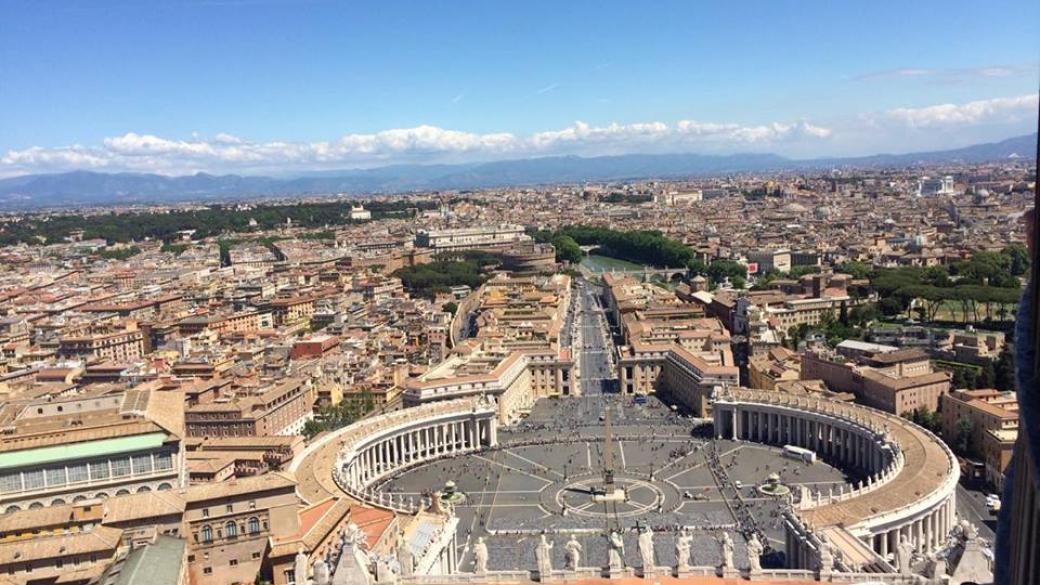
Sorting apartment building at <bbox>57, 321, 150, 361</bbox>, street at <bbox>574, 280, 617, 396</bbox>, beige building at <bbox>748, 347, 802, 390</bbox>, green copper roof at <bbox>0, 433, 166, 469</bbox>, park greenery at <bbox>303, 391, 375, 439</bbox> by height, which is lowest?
street at <bbox>574, 280, 617, 396</bbox>

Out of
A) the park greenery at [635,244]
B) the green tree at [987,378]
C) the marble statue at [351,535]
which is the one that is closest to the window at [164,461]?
the marble statue at [351,535]

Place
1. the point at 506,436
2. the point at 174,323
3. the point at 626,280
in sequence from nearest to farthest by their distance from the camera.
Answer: the point at 506,436 < the point at 174,323 < the point at 626,280

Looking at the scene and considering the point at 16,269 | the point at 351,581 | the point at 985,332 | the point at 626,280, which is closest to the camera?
the point at 351,581

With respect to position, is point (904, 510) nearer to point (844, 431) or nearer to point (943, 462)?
point (943, 462)

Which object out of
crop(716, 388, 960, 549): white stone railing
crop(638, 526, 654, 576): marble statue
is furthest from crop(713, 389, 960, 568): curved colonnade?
crop(638, 526, 654, 576): marble statue

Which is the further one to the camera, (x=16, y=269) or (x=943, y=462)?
(x=16, y=269)

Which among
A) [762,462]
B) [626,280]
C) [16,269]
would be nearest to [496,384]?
[762,462]

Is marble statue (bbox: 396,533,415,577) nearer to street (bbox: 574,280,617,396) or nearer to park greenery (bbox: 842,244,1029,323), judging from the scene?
street (bbox: 574,280,617,396)

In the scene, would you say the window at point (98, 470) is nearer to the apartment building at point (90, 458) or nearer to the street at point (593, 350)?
the apartment building at point (90, 458)
